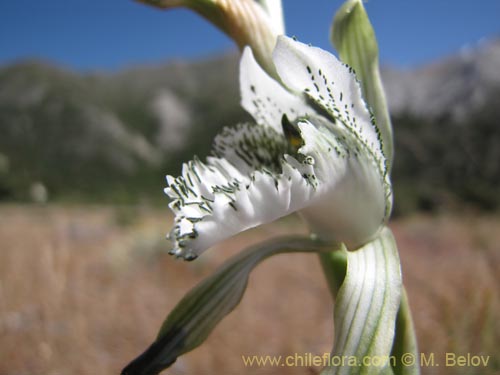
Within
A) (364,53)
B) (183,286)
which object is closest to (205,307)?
(364,53)

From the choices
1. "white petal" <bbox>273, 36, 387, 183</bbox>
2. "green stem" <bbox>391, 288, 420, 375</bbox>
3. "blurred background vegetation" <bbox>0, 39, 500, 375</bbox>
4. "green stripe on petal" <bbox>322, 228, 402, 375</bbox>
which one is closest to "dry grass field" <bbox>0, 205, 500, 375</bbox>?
"blurred background vegetation" <bbox>0, 39, 500, 375</bbox>

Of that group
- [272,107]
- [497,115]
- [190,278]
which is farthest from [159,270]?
[497,115]

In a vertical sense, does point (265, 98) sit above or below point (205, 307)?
above

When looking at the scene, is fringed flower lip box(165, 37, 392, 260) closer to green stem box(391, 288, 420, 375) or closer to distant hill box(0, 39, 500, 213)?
green stem box(391, 288, 420, 375)

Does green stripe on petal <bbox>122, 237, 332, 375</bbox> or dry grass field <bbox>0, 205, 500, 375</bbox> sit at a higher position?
green stripe on petal <bbox>122, 237, 332, 375</bbox>

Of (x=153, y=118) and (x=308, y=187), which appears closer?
(x=308, y=187)

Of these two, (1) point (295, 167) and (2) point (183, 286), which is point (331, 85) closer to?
(1) point (295, 167)
